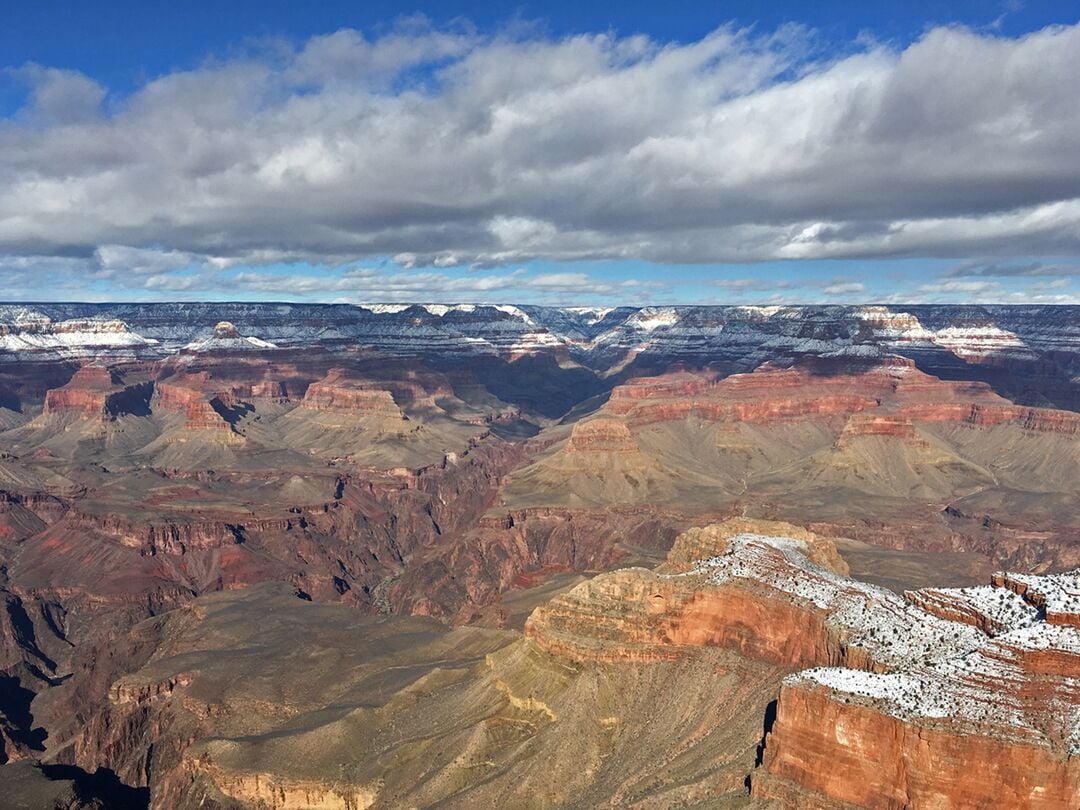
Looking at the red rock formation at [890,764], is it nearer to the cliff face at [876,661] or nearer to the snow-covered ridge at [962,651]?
the cliff face at [876,661]

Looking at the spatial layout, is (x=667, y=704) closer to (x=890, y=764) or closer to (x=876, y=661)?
(x=876, y=661)

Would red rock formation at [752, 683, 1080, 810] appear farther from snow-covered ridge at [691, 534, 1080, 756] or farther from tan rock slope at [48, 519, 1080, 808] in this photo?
snow-covered ridge at [691, 534, 1080, 756]

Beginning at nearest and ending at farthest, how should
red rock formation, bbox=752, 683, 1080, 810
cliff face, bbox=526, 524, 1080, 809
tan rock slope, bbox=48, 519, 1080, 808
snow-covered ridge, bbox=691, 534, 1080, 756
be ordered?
1. red rock formation, bbox=752, 683, 1080, 810
2. cliff face, bbox=526, 524, 1080, 809
3. snow-covered ridge, bbox=691, 534, 1080, 756
4. tan rock slope, bbox=48, 519, 1080, 808

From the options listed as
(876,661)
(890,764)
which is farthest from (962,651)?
(890,764)

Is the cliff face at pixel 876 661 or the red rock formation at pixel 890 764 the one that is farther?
the cliff face at pixel 876 661

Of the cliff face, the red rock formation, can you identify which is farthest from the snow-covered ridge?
the red rock formation

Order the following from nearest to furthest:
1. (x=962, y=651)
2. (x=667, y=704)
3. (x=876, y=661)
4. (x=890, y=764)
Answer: (x=890, y=764) < (x=962, y=651) < (x=876, y=661) < (x=667, y=704)

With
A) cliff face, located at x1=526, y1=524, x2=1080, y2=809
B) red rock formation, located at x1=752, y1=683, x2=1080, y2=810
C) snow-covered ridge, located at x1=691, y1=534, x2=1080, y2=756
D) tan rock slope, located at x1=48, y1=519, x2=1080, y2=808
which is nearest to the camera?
red rock formation, located at x1=752, y1=683, x2=1080, y2=810

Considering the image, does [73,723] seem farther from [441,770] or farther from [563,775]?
[563,775]

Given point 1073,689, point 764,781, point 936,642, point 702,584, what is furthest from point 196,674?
point 1073,689

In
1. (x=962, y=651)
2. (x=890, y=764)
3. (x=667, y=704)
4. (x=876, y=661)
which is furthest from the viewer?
(x=667, y=704)

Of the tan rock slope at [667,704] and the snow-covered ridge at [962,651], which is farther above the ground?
the snow-covered ridge at [962,651]

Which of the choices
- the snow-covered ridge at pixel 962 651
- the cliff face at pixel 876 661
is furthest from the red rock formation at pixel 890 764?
the snow-covered ridge at pixel 962 651
